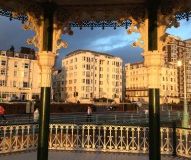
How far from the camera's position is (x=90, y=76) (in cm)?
12438

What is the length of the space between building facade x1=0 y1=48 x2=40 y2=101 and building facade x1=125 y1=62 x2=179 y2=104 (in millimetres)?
56853

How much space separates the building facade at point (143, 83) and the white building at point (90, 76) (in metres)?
14.8

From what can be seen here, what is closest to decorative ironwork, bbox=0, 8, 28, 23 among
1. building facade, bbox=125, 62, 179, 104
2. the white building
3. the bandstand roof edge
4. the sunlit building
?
the bandstand roof edge

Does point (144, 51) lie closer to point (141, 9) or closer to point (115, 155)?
point (141, 9)

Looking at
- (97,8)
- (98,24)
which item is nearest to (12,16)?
(97,8)

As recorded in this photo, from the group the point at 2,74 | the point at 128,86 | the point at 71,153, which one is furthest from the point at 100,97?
the point at 71,153

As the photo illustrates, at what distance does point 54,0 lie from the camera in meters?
8.59

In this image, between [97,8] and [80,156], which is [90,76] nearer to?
[80,156]

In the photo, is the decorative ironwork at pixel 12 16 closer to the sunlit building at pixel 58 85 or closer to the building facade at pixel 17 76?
the building facade at pixel 17 76

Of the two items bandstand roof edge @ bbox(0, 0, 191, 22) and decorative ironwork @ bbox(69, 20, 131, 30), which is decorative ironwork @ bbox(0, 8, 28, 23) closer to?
bandstand roof edge @ bbox(0, 0, 191, 22)

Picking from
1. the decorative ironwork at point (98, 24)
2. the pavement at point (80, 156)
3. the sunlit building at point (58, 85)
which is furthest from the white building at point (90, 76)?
the decorative ironwork at point (98, 24)

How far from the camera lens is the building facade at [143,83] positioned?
14012 centimetres

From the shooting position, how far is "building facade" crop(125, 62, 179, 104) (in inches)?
5517

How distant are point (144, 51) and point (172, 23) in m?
1.15
